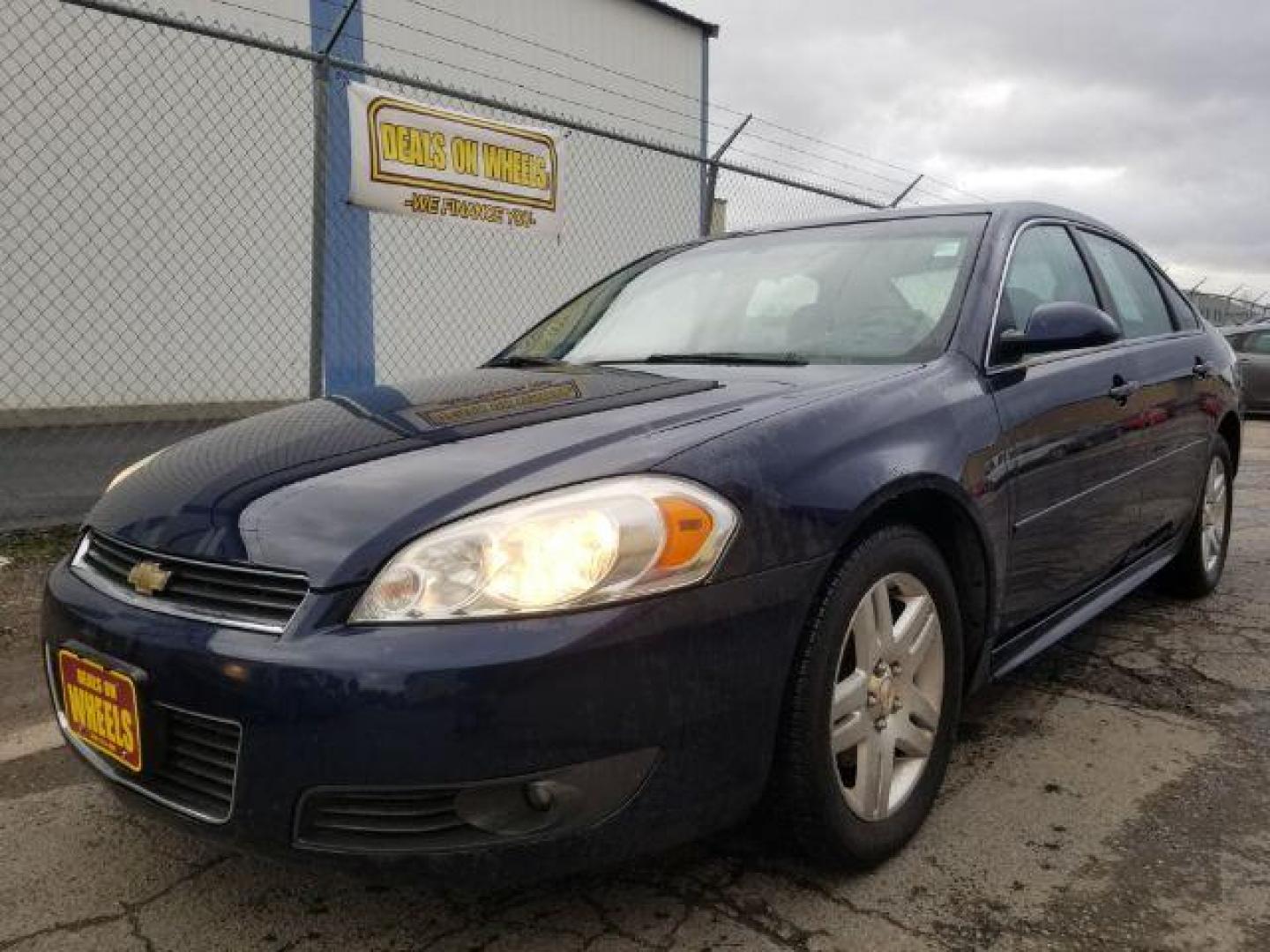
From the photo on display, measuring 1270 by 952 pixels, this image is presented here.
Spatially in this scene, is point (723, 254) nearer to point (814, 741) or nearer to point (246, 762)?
point (814, 741)

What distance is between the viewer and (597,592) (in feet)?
5.07

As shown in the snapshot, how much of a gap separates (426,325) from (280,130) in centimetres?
231

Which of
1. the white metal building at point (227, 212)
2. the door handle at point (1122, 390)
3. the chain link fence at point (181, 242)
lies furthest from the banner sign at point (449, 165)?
the door handle at point (1122, 390)

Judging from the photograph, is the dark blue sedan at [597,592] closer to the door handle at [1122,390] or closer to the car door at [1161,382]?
the door handle at [1122,390]

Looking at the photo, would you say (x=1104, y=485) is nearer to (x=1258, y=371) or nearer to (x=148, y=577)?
(x=148, y=577)

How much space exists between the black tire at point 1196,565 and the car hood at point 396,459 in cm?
219

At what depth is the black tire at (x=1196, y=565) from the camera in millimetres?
3779

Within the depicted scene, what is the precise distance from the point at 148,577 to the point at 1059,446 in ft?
6.84

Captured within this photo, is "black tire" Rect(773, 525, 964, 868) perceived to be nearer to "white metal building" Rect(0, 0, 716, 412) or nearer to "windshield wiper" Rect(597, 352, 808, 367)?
"windshield wiper" Rect(597, 352, 808, 367)

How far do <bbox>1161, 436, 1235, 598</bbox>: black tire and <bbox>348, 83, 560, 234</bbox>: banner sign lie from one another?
3.76 metres

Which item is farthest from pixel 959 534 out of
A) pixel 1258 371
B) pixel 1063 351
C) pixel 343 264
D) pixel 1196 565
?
pixel 1258 371

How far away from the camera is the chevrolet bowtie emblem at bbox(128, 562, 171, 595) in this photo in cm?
171

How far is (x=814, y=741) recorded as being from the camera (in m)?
1.78

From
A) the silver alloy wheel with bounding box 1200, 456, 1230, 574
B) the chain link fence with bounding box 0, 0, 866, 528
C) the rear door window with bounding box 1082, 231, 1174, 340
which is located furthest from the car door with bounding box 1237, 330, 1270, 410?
the rear door window with bounding box 1082, 231, 1174, 340
